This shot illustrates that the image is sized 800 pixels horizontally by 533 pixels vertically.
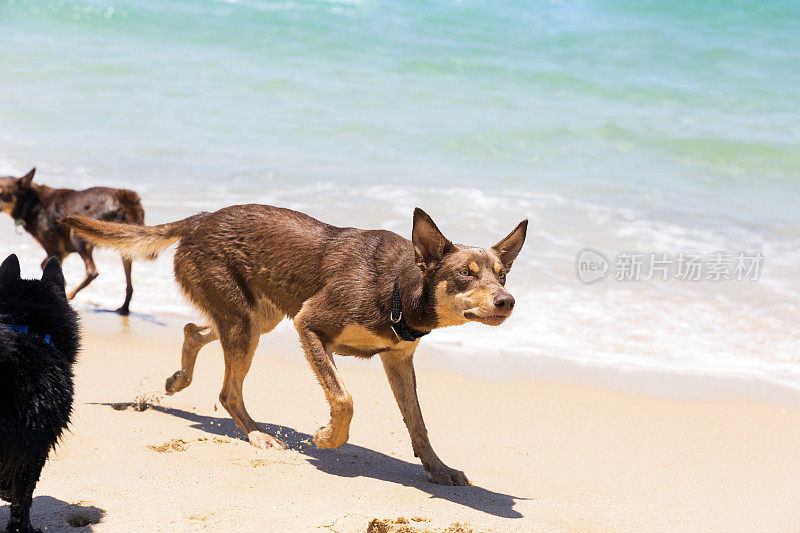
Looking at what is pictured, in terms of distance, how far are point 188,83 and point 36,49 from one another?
4649mm

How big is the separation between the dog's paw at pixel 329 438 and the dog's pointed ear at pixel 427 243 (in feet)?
3.54

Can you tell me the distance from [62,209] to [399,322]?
588 cm

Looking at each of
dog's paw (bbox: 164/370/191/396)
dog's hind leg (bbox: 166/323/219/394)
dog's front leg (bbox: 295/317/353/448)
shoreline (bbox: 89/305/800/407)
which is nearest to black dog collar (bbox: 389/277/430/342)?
dog's front leg (bbox: 295/317/353/448)

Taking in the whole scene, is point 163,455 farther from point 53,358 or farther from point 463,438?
point 463,438

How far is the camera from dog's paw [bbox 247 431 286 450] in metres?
5.72

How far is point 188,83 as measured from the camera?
2078 cm

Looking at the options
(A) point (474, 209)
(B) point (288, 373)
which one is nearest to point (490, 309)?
(B) point (288, 373)

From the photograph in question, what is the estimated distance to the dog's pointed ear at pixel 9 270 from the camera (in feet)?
13.8

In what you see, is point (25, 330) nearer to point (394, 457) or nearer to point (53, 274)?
point (53, 274)

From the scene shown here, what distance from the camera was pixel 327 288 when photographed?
549 centimetres

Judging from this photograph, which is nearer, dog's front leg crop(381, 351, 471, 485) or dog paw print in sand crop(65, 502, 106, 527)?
dog paw print in sand crop(65, 502, 106, 527)

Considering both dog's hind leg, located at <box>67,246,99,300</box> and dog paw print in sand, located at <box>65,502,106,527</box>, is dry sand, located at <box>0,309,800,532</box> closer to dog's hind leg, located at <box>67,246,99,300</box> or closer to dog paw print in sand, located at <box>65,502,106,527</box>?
dog paw print in sand, located at <box>65,502,106,527</box>

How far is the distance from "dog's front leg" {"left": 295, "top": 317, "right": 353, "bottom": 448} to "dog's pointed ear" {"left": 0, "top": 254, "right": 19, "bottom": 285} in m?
1.79
